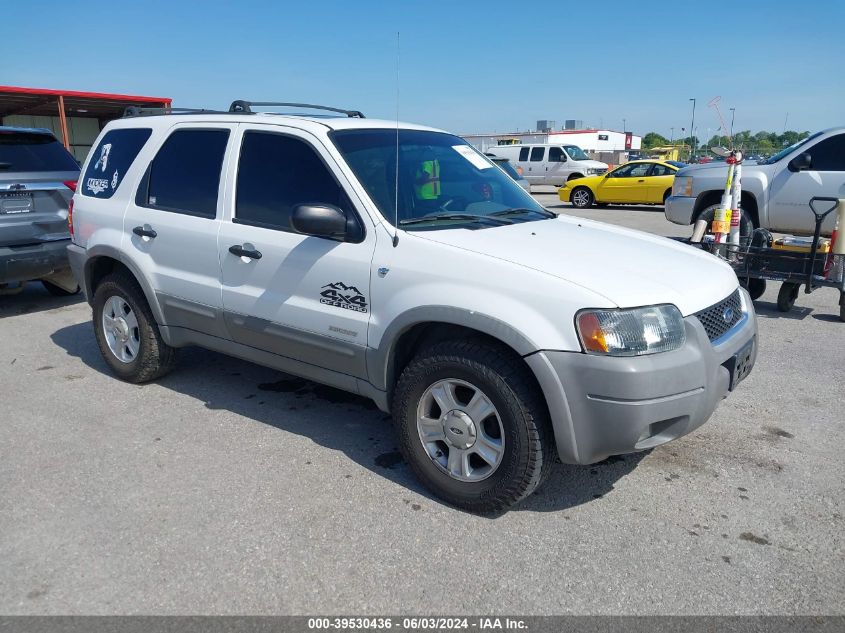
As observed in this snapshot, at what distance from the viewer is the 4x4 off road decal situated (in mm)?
3576

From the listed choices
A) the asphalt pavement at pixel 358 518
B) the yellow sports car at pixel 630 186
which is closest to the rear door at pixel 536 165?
the yellow sports car at pixel 630 186

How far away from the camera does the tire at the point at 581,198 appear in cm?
2180

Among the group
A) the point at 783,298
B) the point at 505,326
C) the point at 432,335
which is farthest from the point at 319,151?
the point at 783,298

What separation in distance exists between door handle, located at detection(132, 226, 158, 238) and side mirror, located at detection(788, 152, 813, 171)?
867 cm

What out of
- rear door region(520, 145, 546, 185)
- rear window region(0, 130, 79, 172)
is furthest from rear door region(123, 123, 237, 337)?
rear door region(520, 145, 546, 185)

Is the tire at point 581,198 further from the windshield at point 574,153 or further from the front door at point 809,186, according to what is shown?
the front door at point 809,186

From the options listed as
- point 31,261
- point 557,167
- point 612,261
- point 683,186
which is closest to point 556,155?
point 557,167

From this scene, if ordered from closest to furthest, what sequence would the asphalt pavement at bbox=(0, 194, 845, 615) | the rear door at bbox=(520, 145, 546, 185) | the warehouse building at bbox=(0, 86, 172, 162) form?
1. the asphalt pavement at bbox=(0, 194, 845, 615)
2. the warehouse building at bbox=(0, 86, 172, 162)
3. the rear door at bbox=(520, 145, 546, 185)

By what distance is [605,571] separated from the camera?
9.46 ft

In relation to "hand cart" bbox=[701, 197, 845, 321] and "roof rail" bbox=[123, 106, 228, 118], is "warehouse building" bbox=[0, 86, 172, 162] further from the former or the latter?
"hand cart" bbox=[701, 197, 845, 321]

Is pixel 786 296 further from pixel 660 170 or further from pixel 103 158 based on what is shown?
pixel 660 170

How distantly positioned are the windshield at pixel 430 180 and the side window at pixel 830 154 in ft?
22.8

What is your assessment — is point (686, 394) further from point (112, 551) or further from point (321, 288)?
point (112, 551)

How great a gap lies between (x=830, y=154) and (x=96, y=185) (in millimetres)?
9234
